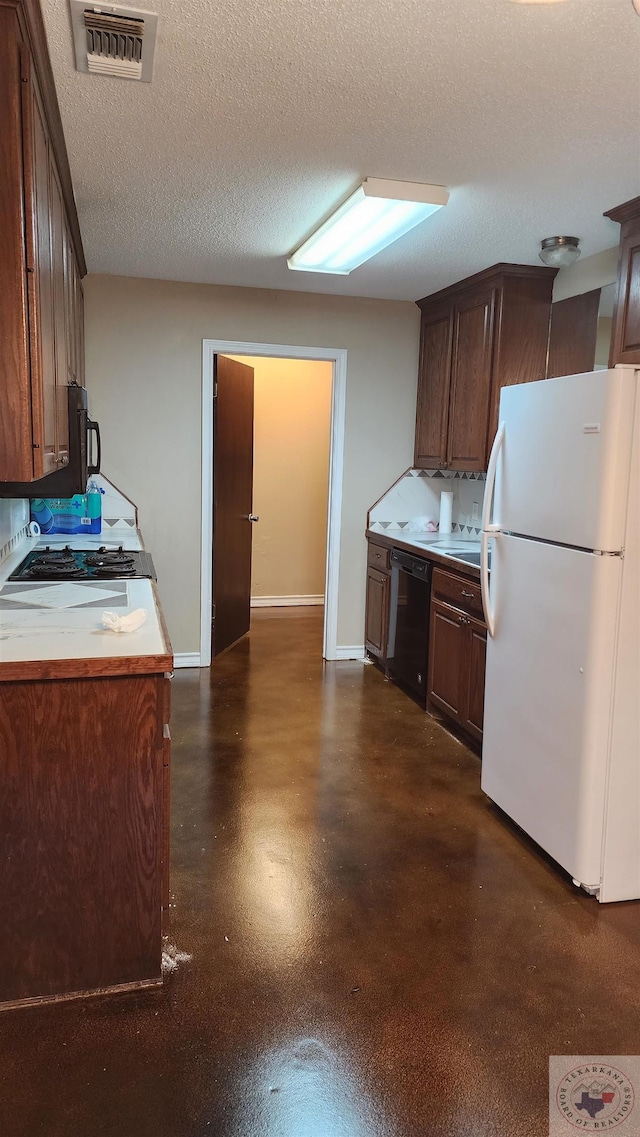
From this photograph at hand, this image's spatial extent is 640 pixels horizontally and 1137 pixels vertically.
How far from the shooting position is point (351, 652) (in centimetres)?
518

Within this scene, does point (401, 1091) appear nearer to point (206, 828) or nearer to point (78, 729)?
point (78, 729)

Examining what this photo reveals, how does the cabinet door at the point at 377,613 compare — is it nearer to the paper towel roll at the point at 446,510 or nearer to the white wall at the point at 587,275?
the paper towel roll at the point at 446,510

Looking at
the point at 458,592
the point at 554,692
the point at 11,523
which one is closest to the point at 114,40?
the point at 11,523

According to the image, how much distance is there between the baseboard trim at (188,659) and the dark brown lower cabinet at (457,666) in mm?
1590

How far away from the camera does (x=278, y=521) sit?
6555 millimetres

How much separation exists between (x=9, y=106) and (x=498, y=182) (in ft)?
5.55

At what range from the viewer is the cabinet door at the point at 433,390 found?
4527 millimetres

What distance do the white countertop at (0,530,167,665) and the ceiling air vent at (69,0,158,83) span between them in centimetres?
147

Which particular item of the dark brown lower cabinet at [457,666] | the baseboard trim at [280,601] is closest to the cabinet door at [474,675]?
the dark brown lower cabinet at [457,666]

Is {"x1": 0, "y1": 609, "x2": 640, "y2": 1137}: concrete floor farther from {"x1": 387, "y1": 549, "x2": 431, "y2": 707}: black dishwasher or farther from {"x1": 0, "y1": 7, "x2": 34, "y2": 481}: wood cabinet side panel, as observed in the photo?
{"x1": 0, "y1": 7, "x2": 34, "y2": 481}: wood cabinet side panel

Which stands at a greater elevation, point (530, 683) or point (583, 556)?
point (583, 556)

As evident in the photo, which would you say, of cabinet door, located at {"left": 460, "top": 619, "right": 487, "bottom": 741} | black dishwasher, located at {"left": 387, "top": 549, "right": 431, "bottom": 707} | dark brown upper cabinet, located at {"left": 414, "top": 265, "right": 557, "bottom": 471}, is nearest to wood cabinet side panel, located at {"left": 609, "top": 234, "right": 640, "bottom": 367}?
dark brown upper cabinet, located at {"left": 414, "top": 265, "right": 557, "bottom": 471}

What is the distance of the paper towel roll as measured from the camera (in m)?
4.88

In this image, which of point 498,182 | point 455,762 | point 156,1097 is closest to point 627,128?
point 498,182
